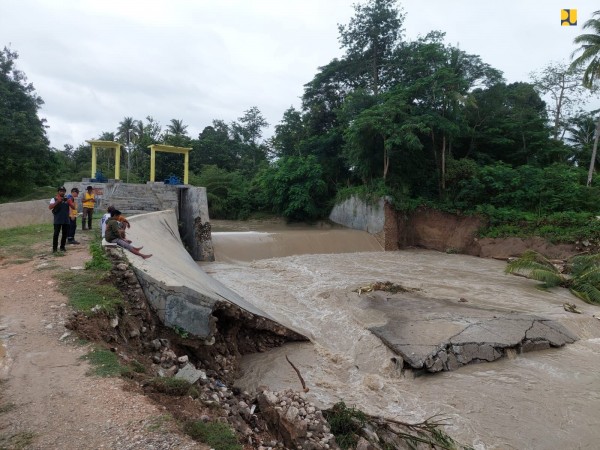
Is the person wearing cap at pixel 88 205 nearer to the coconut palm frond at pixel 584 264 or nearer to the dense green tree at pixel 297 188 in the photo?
the coconut palm frond at pixel 584 264

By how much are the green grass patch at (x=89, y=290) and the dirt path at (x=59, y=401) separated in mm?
254

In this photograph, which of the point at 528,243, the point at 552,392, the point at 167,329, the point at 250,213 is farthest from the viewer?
the point at 250,213

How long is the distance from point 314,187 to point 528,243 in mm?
13070

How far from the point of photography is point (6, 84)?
22.2 meters

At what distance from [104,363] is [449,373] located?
497 centimetres

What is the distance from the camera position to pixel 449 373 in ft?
19.8

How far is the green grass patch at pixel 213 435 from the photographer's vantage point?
281cm

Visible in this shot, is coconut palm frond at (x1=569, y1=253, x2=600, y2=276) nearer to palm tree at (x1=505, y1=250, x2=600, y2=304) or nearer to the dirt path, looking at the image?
palm tree at (x1=505, y1=250, x2=600, y2=304)

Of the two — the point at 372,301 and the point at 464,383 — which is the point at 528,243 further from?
the point at 464,383

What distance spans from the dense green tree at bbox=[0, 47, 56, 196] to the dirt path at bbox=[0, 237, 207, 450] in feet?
66.2

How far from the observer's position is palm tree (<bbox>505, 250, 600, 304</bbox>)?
11.0 metres

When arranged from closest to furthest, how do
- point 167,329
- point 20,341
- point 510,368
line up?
point 20,341, point 167,329, point 510,368

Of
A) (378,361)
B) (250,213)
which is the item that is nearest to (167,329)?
(378,361)

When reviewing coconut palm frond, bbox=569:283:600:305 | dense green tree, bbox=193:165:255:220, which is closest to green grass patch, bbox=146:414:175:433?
coconut palm frond, bbox=569:283:600:305
